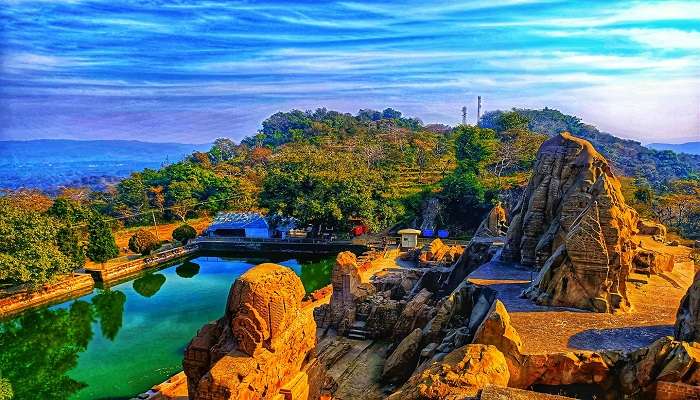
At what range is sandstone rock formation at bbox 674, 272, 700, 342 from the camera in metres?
8.94

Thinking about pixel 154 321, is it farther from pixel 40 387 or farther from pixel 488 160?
pixel 488 160

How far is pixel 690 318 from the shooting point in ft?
29.8

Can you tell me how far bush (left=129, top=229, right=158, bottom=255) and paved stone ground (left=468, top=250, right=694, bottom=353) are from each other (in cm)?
2390

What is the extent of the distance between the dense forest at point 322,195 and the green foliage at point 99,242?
0.18 ft

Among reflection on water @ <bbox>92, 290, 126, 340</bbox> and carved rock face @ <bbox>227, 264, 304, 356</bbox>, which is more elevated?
carved rock face @ <bbox>227, 264, 304, 356</bbox>

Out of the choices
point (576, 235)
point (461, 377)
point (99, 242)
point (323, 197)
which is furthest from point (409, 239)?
point (461, 377)

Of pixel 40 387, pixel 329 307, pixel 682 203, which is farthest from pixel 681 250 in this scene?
pixel 40 387

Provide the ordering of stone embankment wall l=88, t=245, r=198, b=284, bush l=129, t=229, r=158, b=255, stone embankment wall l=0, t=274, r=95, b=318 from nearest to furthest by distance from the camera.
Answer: stone embankment wall l=0, t=274, r=95, b=318, stone embankment wall l=88, t=245, r=198, b=284, bush l=129, t=229, r=158, b=255

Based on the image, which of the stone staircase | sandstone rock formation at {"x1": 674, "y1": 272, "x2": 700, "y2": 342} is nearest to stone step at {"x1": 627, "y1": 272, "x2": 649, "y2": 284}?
sandstone rock formation at {"x1": 674, "y1": 272, "x2": 700, "y2": 342}

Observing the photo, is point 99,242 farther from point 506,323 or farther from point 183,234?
point 506,323

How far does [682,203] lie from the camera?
3869 centimetres

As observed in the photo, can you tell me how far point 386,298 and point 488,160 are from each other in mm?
32944

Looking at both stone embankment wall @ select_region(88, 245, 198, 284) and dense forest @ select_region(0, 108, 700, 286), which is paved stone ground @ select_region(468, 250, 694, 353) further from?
stone embankment wall @ select_region(88, 245, 198, 284)

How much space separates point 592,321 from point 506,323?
3.00 metres
